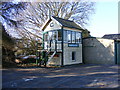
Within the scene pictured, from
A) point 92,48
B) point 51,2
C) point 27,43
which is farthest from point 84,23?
point 27,43

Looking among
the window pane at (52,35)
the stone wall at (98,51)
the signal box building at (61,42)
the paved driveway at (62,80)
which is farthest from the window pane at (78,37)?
the paved driveway at (62,80)

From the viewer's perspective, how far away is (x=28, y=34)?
1059 inches

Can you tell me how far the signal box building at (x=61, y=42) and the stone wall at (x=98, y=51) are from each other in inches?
66.2

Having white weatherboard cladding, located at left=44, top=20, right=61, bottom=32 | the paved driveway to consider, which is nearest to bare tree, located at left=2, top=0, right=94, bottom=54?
white weatherboard cladding, located at left=44, top=20, right=61, bottom=32

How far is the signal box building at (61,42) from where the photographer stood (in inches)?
693

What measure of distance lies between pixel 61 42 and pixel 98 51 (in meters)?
6.13

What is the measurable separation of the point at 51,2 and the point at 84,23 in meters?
7.81

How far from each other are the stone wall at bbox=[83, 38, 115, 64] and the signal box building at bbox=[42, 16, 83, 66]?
168cm

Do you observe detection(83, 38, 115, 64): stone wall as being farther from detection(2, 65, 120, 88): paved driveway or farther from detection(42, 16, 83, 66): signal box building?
detection(2, 65, 120, 88): paved driveway

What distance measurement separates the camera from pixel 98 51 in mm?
20531

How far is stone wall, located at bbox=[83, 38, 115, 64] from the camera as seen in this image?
19.4 m

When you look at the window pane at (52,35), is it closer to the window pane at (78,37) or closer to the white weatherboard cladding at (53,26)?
the white weatherboard cladding at (53,26)

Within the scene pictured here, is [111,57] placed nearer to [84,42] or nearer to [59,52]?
[84,42]

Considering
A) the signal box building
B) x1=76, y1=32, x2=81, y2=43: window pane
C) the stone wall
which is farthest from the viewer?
x1=76, y1=32, x2=81, y2=43: window pane
